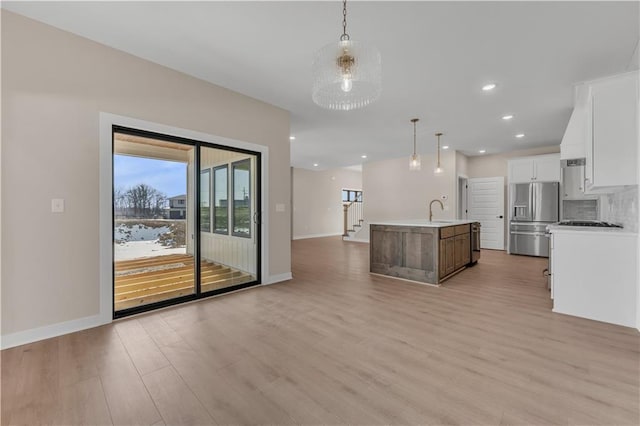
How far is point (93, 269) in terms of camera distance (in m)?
2.82

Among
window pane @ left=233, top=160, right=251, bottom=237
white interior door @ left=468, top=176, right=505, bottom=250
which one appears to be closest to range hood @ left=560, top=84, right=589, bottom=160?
white interior door @ left=468, top=176, right=505, bottom=250

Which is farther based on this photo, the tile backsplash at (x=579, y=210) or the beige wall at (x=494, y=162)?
the beige wall at (x=494, y=162)

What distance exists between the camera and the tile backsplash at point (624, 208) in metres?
3.03

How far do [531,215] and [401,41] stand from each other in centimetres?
633

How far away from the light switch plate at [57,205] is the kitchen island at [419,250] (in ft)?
13.8

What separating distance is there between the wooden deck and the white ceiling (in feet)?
8.37

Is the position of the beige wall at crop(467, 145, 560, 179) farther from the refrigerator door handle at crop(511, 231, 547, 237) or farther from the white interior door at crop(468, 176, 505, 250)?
the refrigerator door handle at crop(511, 231, 547, 237)

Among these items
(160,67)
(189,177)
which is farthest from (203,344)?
(160,67)

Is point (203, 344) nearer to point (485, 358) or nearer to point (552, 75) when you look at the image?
point (485, 358)

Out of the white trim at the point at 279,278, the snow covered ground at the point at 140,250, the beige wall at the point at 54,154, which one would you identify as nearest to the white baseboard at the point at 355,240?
the white trim at the point at 279,278

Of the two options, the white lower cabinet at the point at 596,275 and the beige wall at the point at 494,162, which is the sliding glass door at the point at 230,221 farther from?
the beige wall at the point at 494,162

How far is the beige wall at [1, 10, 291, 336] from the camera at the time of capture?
2.43 metres

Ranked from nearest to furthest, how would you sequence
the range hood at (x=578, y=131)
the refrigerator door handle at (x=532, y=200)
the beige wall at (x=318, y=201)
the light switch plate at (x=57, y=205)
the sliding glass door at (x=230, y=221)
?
the light switch plate at (x=57, y=205)
the range hood at (x=578, y=131)
the sliding glass door at (x=230, y=221)
the refrigerator door handle at (x=532, y=200)
the beige wall at (x=318, y=201)

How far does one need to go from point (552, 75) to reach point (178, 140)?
478 cm
